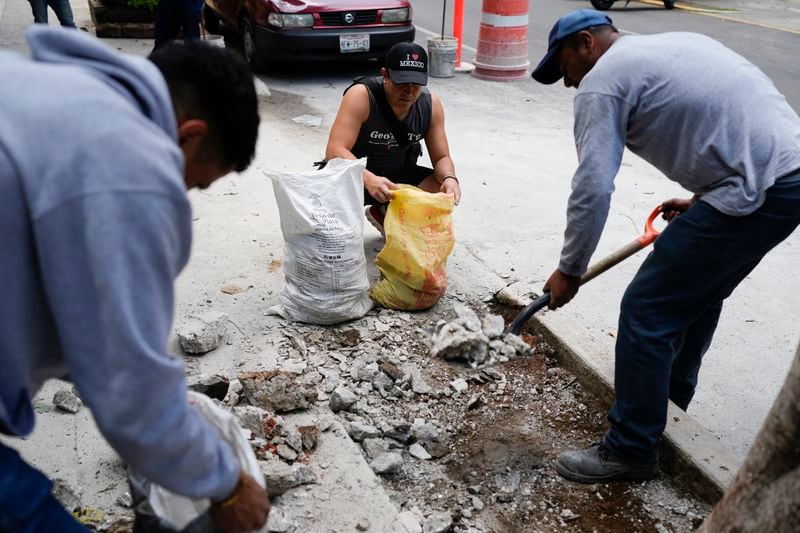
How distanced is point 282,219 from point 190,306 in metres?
0.76

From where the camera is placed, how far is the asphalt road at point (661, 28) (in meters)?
10.5

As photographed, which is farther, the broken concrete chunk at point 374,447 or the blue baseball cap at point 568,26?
the broken concrete chunk at point 374,447

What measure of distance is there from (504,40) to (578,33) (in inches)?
280

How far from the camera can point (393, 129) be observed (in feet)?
14.2

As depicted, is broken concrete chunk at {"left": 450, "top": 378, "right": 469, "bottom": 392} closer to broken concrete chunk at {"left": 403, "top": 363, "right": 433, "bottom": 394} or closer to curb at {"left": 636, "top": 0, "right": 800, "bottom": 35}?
broken concrete chunk at {"left": 403, "top": 363, "right": 433, "bottom": 394}

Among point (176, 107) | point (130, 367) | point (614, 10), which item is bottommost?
point (614, 10)

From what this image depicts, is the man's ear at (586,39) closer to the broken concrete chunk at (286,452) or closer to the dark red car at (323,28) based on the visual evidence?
the broken concrete chunk at (286,452)

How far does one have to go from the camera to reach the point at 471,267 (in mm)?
4578

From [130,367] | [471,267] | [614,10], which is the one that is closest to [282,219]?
[471,267]

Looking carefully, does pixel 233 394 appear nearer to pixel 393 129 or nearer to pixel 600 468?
pixel 600 468

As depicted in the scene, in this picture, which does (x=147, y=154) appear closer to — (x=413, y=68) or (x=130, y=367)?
(x=130, y=367)

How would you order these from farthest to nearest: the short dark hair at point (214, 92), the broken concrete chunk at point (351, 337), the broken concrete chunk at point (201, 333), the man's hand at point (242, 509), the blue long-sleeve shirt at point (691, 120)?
the broken concrete chunk at point (351, 337) < the broken concrete chunk at point (201, 333) < the blue long-sleeve shirt at point (691, 120) < the man's hand at point (242, 509) < the short dark hair at point (214, 92)

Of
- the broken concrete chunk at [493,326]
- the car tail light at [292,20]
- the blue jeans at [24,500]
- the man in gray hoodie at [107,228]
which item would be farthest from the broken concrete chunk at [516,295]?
the car tail light at [292,20]

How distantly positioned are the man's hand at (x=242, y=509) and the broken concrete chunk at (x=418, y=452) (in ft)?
4.91
